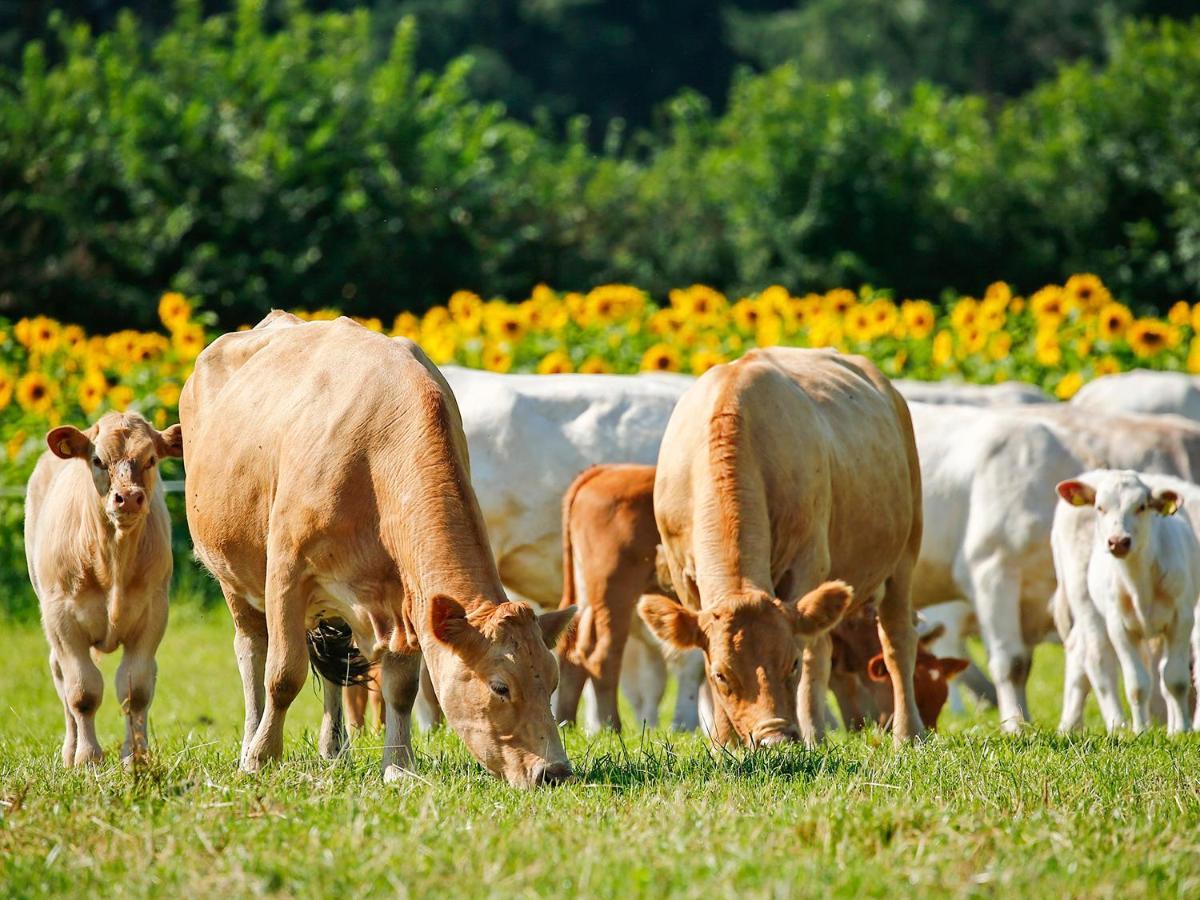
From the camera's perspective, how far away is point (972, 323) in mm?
17594

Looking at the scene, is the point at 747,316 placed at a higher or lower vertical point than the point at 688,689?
higher

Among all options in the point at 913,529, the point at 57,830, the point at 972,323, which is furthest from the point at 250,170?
the point at 57,830

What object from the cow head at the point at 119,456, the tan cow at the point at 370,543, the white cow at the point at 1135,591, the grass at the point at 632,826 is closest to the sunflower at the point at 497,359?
the white cow at the point at 1135,591

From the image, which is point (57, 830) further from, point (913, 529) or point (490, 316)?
point (490, 316)

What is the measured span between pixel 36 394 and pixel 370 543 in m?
9.48

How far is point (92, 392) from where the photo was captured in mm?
15617

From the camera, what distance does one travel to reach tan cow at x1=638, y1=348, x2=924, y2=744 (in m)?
7.81

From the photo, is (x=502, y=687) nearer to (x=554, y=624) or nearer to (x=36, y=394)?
(x=554, y=624)

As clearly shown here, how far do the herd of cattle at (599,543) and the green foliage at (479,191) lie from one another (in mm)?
9497

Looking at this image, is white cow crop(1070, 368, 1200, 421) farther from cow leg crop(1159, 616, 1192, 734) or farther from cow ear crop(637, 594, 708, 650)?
cow ear crop(637, 594, 708, 650)

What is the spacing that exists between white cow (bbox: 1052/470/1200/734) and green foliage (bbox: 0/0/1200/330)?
1247cm

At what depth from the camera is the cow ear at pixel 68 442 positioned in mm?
8344

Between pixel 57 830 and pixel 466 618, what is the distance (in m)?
1.65

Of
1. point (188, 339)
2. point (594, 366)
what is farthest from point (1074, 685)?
point (188, 339)
